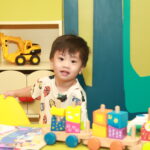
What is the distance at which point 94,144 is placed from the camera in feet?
2.62

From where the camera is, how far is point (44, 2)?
2.01 meters

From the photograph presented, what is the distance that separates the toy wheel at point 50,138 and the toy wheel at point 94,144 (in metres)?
0.10

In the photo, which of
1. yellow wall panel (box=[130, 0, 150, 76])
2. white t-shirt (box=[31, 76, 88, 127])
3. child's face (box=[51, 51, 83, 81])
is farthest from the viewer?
yellow wall panel (box=[130, 0, 150, 76])

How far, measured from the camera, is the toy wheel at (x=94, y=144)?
0.80m

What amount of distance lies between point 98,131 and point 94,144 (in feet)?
0.12

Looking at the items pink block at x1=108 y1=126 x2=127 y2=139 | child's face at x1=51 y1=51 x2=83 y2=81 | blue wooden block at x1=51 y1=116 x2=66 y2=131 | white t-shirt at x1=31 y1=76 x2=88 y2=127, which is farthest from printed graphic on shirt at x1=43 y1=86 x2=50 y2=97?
pink block at x1=108 y1=126 x2=127 y2=139

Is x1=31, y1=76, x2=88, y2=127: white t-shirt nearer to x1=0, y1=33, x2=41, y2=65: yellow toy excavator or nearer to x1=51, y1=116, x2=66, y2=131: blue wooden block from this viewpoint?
x1=51, y1=116, x2=66, y2=131: blue wooden block

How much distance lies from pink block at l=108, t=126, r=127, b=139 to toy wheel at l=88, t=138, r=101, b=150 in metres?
0.03

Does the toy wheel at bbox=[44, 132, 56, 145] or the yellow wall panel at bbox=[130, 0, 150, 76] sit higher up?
the yellow wall panel at bbox=[130, 0, 150, 76]

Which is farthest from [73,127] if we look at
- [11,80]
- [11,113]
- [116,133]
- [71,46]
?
[11,80]

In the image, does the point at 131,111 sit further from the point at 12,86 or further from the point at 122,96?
the point at 12,86

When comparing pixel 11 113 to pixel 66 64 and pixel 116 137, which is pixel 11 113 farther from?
pixel 116 137

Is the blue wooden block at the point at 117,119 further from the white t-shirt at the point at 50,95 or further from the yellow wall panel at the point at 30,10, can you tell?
the yellow wall panel at the point at 30,10

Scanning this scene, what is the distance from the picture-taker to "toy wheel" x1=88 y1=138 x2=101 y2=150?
0.80m
